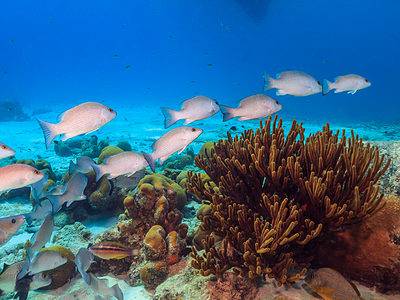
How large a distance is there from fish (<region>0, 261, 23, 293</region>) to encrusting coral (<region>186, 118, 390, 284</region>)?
2.49 metres

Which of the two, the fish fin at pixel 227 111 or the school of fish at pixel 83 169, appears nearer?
the school of fish at pixel 83 169

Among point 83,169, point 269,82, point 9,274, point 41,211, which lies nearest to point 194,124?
point 269,82

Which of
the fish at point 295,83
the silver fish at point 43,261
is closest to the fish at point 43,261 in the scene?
the silver fish at point 43,261

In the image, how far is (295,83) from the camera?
6.35 metres

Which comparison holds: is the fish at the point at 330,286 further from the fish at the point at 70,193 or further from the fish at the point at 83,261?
the fish at the point at 70,193

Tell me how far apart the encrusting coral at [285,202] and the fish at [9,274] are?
2495mm

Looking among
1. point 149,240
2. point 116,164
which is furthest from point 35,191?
point 149,240

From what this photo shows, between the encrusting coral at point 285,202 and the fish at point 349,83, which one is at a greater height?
the fish at point 349,83

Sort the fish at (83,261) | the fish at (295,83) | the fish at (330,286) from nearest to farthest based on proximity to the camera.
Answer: the fish at (330,286) → the fish at (83,261) → the fish at (295,83)

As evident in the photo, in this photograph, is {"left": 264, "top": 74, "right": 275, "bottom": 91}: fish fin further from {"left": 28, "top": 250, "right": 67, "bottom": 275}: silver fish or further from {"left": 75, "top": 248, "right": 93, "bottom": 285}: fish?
{"left": 28, "top": 250, "right": 67, "bottom": 275}: silver fish

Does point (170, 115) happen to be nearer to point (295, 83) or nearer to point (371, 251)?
point (295, 83)

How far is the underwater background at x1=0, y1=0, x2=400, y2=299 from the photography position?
450 centimetres

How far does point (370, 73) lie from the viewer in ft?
345

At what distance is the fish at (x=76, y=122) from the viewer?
179 inches
